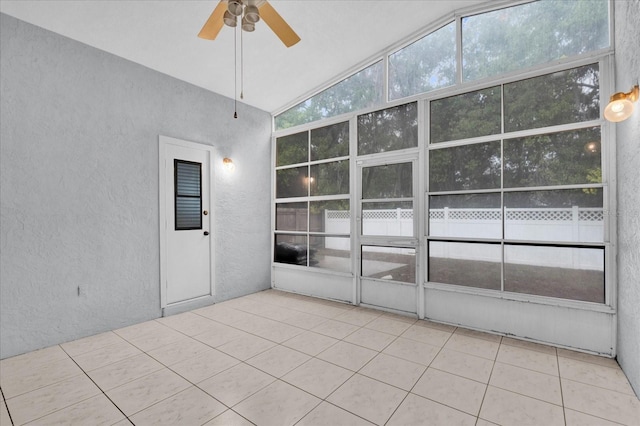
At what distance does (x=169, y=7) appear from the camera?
9.61 feet

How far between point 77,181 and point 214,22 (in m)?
2.29

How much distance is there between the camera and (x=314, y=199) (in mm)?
4852

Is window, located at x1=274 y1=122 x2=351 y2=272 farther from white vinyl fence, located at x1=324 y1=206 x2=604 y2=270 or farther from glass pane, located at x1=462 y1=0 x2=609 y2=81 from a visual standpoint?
glass pane, located at x1=462 y1=0 x2=609 y2=81

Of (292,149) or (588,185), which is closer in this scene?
(588,185)

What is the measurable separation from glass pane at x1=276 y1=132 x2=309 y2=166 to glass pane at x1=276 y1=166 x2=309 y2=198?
16cm

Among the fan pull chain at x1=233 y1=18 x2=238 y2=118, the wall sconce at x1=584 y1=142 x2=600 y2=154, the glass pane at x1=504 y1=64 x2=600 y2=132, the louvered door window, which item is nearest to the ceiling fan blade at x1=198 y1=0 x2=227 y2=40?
the fan pull chain at x1=233 y1=18 x2=238 y2=118

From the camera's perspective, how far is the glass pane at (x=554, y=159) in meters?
2.82

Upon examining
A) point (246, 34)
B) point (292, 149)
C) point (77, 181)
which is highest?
point (246, 34)

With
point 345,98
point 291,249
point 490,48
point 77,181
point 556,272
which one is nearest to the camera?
point 556,272

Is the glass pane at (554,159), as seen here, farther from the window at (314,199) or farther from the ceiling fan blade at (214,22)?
the ceiling fan blade at (214,22)

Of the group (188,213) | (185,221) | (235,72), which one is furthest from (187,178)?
(235,72)

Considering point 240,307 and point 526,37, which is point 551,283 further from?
point 240,307

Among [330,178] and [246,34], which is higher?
[246,34]

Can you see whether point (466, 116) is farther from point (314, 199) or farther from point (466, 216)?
point (314, 199)
